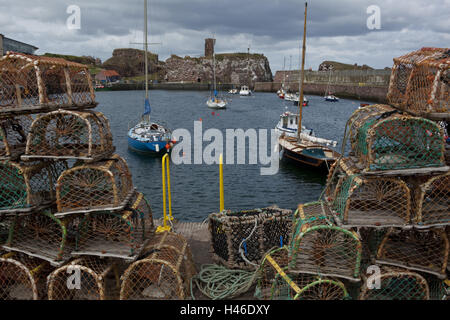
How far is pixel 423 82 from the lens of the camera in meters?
5.84

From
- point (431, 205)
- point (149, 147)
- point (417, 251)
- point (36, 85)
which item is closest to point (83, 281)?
point (36, 85)

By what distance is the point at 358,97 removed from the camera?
88.1 m

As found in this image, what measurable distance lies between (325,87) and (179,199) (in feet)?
314

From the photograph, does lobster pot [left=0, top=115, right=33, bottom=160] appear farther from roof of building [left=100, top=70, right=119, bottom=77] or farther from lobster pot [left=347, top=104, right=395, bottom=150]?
roof of building [left=100, top=70, right=119, bottom=77]

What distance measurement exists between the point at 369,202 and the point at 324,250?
51.9 inches

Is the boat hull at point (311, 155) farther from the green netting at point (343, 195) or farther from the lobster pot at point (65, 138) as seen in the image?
the lobster pot at point (65, 138)

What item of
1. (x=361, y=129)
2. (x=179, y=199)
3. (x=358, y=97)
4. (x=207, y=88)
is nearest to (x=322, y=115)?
(x=358, y=97)

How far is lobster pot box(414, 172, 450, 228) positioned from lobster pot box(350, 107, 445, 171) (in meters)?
0.36

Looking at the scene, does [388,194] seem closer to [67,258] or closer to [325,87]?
[67,258]

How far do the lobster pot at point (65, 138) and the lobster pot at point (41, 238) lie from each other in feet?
3.66

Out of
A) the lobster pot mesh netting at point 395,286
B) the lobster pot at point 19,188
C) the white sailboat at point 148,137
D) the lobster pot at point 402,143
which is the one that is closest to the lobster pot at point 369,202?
the lobster pot at point 402,143

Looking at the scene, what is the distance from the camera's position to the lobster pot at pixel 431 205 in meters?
5.29

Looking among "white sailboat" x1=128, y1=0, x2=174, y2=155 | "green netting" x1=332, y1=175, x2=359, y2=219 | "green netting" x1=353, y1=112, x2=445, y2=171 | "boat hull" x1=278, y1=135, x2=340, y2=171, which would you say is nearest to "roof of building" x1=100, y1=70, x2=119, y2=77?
"white sailboat" x1=128, y1=0, x2=174, y2=155

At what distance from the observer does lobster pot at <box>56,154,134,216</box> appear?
5.96 m
